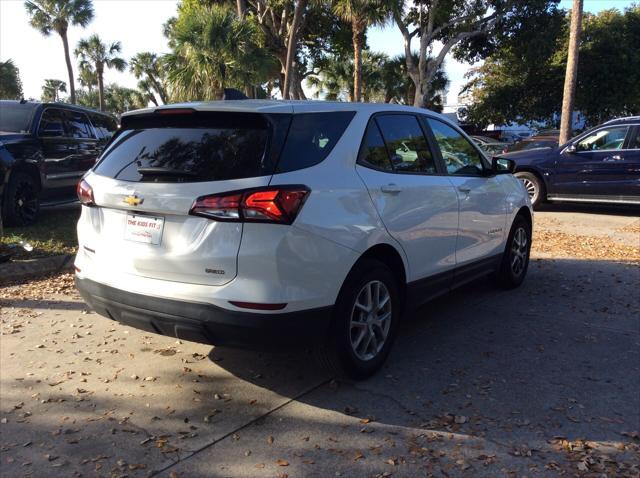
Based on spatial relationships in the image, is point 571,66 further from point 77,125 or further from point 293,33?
point 77,125

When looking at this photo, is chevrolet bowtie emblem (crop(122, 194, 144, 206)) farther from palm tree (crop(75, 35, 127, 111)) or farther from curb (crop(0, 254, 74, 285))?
palm tree (crop(75, 35, 127, 111))

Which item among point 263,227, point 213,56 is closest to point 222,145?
point 263,227

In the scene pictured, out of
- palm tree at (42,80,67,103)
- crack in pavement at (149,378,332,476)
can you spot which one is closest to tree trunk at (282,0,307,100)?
crack in pavement at (149,378,332,476)

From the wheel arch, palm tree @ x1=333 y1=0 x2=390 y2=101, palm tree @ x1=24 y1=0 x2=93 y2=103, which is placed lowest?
the wheel arch

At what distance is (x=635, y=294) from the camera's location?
5.94 meters

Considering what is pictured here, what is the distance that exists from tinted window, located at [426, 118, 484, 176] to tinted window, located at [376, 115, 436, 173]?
0.84 feet

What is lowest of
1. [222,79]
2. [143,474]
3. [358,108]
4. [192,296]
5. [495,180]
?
[143,474]

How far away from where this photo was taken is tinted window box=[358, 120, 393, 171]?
3.80 metres

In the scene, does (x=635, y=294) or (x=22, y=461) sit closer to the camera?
(x=22, y=461)

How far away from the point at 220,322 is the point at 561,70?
104 ft

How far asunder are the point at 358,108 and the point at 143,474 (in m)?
2.56

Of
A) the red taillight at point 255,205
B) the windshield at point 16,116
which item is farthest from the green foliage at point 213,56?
the red taillight at point 255,205

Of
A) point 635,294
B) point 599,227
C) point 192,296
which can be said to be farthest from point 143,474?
point 599,227

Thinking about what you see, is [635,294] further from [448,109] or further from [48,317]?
[448,109]
